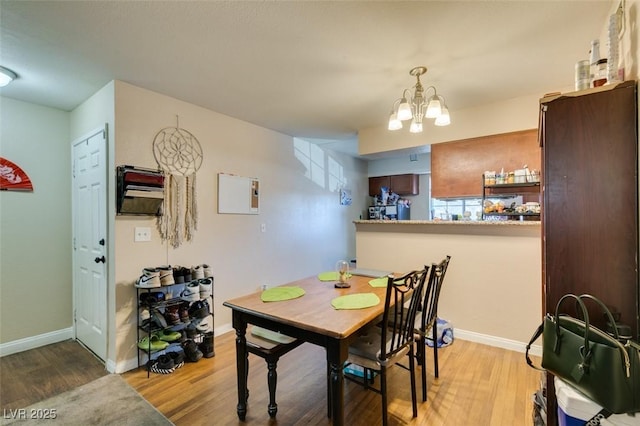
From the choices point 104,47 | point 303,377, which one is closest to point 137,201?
point 104,47

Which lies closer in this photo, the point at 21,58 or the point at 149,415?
the point at 149,415

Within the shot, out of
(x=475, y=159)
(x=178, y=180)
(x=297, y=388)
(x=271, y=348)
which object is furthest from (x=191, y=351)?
(x=475, y=159)

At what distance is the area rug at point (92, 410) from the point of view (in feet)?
6.20

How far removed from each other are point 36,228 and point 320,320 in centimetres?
314

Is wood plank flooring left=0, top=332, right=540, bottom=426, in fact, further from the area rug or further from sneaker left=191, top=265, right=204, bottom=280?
sneaker left=191, top=265, right=204, bottom=280

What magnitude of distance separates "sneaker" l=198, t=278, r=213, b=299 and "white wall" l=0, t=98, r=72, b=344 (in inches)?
62.6

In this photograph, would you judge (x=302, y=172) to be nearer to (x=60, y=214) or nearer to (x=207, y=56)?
(x=207, y=56)

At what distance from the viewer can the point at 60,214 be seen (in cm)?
310

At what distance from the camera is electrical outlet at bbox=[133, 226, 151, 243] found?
257 centimetres

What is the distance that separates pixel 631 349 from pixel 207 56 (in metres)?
2.71

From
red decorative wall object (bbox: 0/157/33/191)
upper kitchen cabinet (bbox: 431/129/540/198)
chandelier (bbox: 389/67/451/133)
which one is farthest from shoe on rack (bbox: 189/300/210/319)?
upper kitchen cabinet (bbox: 431/129/540/198)

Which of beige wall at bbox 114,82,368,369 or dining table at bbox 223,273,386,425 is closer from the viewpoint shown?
dining table at bbox 223,273,386,425

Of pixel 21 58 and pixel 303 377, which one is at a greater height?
pixel 21 58

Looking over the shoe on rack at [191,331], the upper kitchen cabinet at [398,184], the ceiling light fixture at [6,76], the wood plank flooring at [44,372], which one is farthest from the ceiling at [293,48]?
the upper kitchen cabinet at [398,184]
